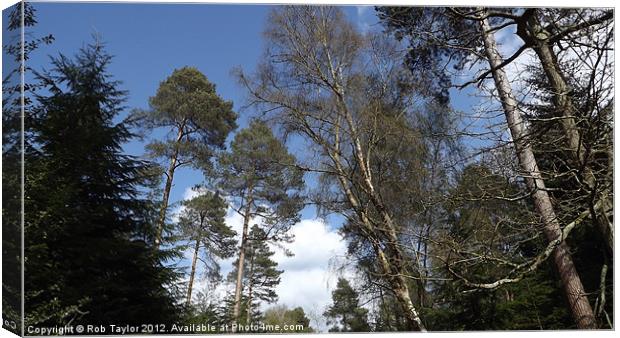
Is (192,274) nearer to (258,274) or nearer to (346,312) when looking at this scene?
(258,274)

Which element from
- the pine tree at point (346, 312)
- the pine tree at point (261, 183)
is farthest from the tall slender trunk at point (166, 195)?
the pine tree at point (346, 312)

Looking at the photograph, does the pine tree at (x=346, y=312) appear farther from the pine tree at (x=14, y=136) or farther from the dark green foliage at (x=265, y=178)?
the pine tree at (x=14, y=136)

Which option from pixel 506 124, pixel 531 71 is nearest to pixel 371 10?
pixel 531 71

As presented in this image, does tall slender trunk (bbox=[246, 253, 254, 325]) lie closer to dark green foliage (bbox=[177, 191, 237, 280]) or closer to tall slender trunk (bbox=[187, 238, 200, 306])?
dark green foliage (bbox=[177, 191, 237, 280])

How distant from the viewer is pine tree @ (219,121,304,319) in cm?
599

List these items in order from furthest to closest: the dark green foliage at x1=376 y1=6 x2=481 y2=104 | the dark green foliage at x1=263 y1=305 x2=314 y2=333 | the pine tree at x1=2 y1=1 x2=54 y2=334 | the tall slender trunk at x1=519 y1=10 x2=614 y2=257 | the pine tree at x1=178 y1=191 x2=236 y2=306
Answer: the dark green foliage at x1=376 y1=6 x2=481 y2=104 → the pine tree at x1=178 y1=191 x2=236 y2=306 → the dark green foliage at x1=263 y1=305 x2=314 y2=333 → the pine tree at x1=2 y1=1 x2=54 y2=334 → the tall slender trunk at x1=519 y1=10 x2=614 y2=257

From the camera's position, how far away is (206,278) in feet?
19.2

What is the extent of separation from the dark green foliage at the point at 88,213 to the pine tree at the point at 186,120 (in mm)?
244

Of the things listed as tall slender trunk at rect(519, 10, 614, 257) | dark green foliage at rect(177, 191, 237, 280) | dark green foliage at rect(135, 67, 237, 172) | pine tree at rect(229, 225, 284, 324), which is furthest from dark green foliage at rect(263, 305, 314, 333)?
tall slender trunk at rect(519, 10, 614, 257)

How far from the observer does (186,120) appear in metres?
5.99

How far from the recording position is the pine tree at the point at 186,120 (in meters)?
5.74

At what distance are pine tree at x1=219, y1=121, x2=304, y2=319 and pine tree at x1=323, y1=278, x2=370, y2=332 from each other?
0.76 m

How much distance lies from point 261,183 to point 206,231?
74cm

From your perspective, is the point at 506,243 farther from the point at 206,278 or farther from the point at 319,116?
the point at 206,278
